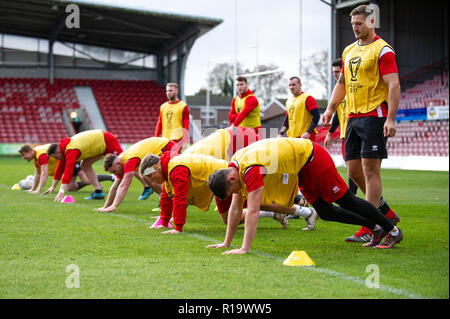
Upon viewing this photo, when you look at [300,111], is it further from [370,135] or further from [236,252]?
[236,252]

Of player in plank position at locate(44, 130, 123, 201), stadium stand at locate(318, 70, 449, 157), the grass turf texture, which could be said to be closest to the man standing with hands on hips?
the grass turf texture

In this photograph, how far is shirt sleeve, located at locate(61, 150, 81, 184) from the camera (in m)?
9.81

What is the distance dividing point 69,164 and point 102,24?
23556 millimetres

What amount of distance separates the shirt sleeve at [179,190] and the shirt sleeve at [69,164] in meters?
4.10

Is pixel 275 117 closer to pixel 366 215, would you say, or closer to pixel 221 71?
pixel 221 71

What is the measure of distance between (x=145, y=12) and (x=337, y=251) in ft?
82.9

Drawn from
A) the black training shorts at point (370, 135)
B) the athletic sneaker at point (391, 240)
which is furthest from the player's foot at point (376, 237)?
the black training shorts at point (370, 135)

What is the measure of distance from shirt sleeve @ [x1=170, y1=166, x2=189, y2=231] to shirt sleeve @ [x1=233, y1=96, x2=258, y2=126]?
310 centimetres

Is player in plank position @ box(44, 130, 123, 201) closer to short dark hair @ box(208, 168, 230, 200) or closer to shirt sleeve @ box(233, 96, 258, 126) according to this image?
shirt sleeve @ box(233, 96, 258, 126)

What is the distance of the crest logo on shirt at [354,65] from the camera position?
559cm

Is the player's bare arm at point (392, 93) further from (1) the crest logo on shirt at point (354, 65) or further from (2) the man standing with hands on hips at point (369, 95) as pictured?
(1) the crest logo on shirt at point (354, 65)

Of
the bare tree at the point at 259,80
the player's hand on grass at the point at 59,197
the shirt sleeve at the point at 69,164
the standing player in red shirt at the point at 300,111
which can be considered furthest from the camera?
the bare tree at the point at 259,80

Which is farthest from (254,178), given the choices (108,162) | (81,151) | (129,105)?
(129,105)

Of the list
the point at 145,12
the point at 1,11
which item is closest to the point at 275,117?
the point at 145,12
